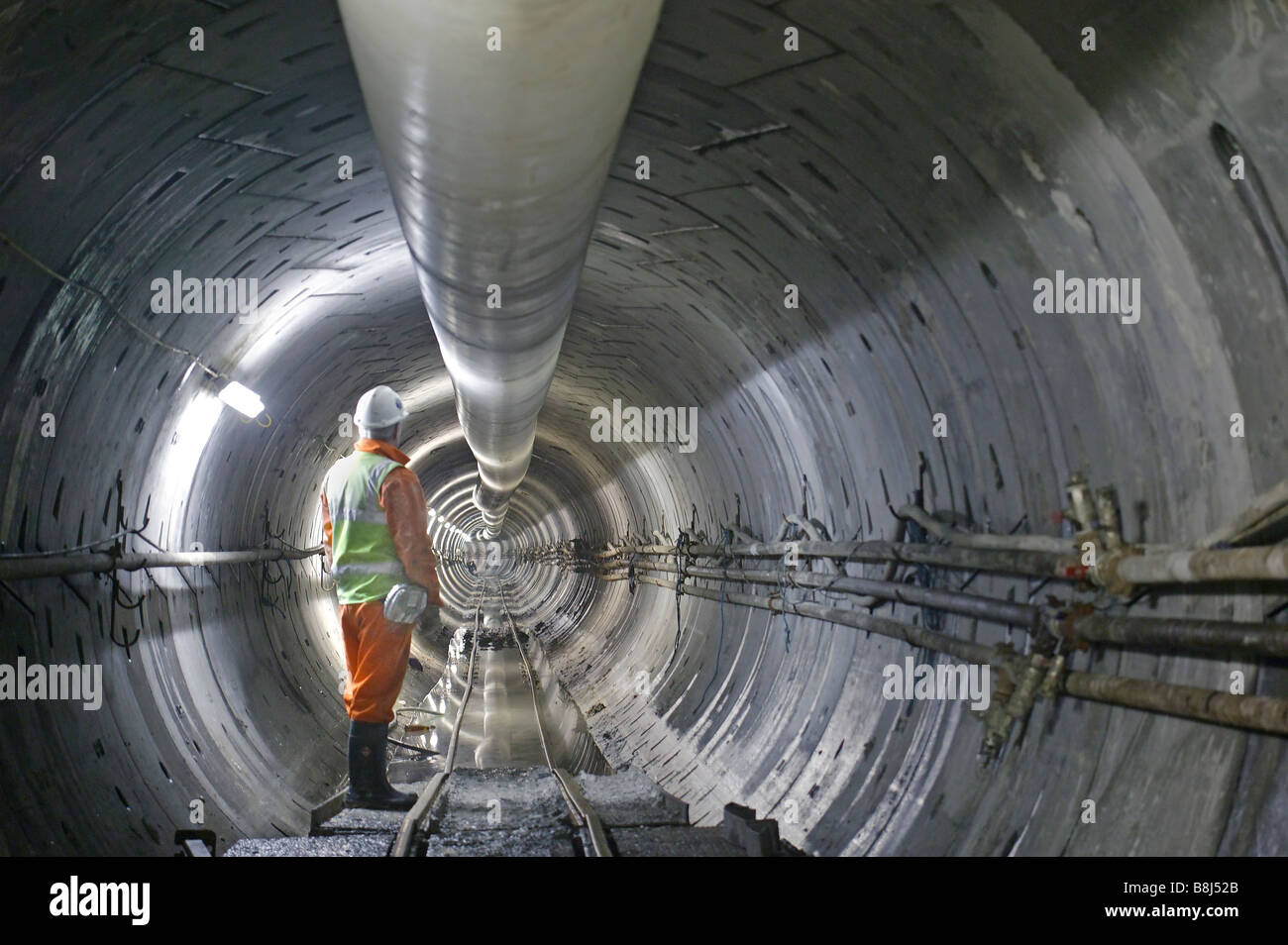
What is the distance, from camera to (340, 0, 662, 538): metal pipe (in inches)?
123

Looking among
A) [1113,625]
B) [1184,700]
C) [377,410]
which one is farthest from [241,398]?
[1184,700]

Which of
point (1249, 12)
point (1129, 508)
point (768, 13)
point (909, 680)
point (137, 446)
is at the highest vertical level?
point (768, 13)

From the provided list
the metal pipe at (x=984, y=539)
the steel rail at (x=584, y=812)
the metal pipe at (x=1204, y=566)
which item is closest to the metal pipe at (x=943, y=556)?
the metal pipe at (x=984, y=539)

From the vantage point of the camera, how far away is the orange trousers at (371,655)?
5551mm

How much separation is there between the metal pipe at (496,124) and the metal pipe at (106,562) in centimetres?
215

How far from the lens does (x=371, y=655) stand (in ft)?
18.2

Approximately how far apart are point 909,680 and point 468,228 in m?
3.09

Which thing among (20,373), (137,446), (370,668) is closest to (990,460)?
→ (370,668)

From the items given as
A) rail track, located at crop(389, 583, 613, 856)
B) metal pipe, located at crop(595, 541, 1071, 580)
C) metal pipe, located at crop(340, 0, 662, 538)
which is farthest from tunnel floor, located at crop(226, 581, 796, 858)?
metal pipe, located at crop(340, 0, 662, 538)

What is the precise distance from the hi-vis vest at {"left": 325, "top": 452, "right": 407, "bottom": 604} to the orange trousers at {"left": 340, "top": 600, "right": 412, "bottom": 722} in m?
0.10

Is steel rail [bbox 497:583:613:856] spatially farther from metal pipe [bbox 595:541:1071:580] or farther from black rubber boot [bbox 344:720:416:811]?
metal pipe [bbox 595:541:1071:580]

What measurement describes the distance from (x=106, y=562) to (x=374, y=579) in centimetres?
137
